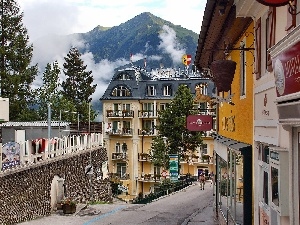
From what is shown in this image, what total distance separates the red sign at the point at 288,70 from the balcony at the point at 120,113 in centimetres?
5892

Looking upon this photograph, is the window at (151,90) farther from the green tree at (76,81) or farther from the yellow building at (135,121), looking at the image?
the green tree at (76,81)

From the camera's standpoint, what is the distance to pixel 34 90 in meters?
56.9

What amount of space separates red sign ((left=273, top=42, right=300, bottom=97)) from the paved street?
45.9ft

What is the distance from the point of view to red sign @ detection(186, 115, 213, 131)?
18.1 m

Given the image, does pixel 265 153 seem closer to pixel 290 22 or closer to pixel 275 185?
pixel 275 185

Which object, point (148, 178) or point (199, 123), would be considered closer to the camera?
point (199, 123)

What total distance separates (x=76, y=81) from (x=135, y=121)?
12.5 meters

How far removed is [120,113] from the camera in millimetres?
65188

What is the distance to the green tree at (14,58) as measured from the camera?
5238cm

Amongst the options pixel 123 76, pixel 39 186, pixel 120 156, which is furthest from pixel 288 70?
pixel 123 76

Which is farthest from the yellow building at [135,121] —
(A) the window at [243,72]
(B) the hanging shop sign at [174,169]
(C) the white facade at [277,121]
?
(C) the white facade at [277,121]

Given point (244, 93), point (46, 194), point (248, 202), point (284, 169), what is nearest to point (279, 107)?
point (284, 169)

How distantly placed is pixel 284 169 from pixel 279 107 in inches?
42.4

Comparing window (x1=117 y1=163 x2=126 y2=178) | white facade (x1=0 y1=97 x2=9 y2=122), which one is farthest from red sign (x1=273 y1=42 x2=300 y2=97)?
window (x1=117 y1=163 x2=126 y2=178)
